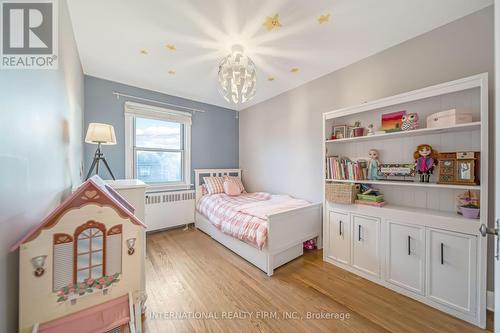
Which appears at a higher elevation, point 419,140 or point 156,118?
point 156,118

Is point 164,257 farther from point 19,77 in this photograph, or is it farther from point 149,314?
point 19,77

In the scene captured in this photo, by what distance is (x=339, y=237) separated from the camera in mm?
2252

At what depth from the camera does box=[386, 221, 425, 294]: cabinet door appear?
1.67m

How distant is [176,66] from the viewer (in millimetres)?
2547

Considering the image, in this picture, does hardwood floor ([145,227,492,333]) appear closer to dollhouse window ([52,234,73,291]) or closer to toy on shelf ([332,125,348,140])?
dollhouse window ([52,234,73,291])

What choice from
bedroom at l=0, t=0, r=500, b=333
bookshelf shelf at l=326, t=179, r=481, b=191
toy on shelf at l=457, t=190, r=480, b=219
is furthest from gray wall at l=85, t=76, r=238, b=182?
toy on shelf at l=457, t=190, r=480, b=219

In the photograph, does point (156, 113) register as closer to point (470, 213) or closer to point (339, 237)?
point (339, 237)

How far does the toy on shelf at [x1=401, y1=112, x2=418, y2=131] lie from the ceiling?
0.82 m

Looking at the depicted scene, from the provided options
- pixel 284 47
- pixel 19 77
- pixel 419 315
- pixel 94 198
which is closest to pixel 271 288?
pixel 419 315

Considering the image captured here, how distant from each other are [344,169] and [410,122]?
765 millimetres

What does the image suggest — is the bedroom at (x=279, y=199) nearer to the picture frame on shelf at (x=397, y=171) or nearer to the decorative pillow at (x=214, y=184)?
the picture frame on shelf at (x=397, y=171)

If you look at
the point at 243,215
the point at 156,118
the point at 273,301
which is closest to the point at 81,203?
the point at 273,301

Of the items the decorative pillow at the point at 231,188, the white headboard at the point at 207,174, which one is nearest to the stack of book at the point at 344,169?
the decorative pillow at the point at 231,188

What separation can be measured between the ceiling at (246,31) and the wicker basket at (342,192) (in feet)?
5.05
